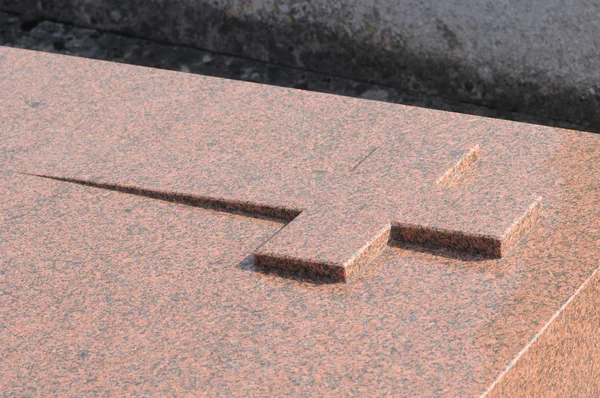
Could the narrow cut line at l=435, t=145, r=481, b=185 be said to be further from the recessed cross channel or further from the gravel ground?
the gravel ground

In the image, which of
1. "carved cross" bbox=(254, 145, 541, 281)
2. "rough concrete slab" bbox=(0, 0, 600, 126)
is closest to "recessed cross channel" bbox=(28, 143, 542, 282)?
"carved cross" bbox=(254, 145, 541, 281)

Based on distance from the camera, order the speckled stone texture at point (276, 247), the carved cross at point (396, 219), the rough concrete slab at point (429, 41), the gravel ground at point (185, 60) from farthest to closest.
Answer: the gravel ground at point (185, 60), the rough concrete slab at point (429, 41), the carved cross at point (396, 219), the speckled stone texture at point (276, 247)

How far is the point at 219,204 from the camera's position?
329 centimetres

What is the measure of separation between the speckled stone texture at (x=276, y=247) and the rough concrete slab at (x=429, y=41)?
152cm

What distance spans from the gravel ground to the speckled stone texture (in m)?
1.60

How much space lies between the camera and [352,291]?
281 centimetres

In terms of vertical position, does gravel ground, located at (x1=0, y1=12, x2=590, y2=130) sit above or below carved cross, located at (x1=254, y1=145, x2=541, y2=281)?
below

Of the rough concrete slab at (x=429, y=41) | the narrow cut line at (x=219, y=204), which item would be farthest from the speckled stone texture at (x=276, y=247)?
the rough concrete slab at (x=429, y=41)

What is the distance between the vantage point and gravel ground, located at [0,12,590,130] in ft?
18.0

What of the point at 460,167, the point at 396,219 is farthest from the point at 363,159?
the point at 396,219

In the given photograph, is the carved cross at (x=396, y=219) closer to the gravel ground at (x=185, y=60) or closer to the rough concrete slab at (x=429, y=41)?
the rough concrete slab at (x=429, y=41)

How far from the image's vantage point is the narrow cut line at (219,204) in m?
3.20

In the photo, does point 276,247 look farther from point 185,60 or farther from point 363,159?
point 185,60

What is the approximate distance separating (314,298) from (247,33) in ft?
11.5
